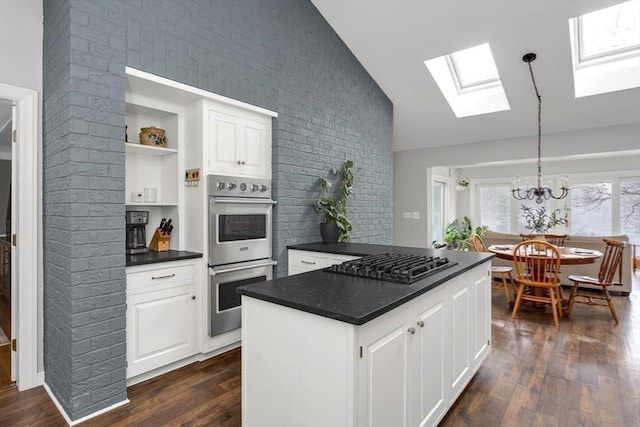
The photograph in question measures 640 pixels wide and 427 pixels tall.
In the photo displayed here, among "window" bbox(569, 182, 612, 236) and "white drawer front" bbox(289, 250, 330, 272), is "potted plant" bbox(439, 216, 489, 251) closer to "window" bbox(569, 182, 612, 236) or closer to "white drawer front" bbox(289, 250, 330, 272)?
"window" bbox(569, 182, 612, 236)

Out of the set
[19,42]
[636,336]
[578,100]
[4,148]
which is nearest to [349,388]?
[19,42]

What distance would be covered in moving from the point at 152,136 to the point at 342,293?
84.4 inches

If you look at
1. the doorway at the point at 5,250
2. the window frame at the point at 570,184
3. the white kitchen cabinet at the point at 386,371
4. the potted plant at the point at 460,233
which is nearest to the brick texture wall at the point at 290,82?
the doorway at the point at 5,250

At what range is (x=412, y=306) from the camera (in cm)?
160

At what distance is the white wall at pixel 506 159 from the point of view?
4.70m

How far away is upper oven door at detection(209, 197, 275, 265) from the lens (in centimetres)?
279

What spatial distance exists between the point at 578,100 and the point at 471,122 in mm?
1282

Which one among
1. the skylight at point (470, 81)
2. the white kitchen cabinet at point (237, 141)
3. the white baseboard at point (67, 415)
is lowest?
the white baseboard at point (67, 415)

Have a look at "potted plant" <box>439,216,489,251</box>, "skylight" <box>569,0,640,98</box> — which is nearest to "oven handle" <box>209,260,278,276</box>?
"skylight" <box>569,0,640,98</box>

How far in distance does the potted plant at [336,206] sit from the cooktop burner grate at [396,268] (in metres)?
1.39

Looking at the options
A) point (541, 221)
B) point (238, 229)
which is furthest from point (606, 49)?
point (238, 229)

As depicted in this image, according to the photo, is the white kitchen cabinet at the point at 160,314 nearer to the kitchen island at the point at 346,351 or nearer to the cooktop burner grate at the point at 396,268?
the kitchen island at the point at 346,351

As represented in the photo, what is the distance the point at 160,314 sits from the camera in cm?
252

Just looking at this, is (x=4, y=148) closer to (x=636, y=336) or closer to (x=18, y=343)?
(x=18, y=343)
